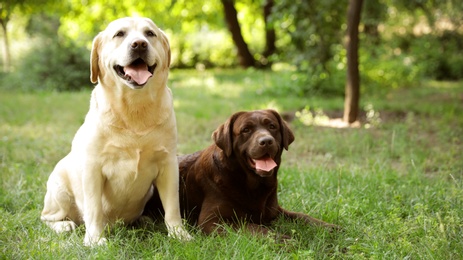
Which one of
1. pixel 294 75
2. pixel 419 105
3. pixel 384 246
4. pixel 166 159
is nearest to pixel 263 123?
pixel 166 159

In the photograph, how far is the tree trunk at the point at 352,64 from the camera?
828 cm

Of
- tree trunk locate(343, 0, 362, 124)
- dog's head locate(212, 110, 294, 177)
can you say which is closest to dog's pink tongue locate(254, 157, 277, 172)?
dog's head locate(212, 110, 294, 177)

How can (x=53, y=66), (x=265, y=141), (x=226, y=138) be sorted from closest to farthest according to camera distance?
1. (x=265, y=141)
2. (x=226, y=138)
3. (x=53, y=66)

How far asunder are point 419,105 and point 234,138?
24.8ft

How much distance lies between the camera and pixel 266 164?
3867 mm

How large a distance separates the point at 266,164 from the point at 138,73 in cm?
115

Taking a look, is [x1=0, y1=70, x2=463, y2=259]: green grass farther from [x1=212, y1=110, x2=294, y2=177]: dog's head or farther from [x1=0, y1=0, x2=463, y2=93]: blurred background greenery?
[x1=0, y1=0, x2=463, y2=93]: blurred background greenery

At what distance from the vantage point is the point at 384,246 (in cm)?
352

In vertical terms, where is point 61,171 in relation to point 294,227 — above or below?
above

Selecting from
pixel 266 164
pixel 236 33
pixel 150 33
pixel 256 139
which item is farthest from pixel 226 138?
pixel 236 33

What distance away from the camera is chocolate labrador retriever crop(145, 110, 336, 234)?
3.87 metres

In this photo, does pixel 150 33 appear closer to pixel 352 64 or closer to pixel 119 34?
pixel 119 34

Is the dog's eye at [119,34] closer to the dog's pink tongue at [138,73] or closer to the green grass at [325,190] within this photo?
the dog's pink tongue at [138,73]

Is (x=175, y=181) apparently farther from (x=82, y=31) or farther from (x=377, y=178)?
(x=82, y=31)
